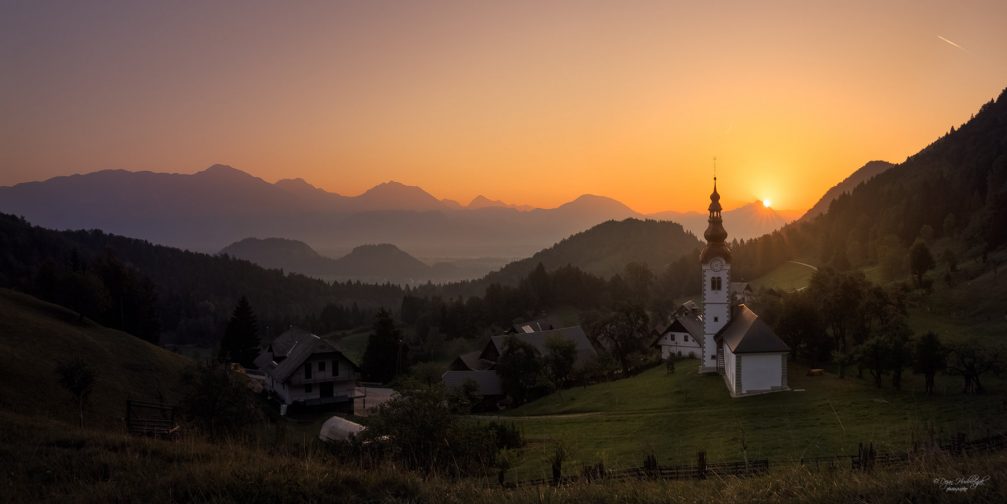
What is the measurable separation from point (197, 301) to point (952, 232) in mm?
168621

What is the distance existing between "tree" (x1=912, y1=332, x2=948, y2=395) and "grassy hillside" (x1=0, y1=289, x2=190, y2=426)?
4033 centimetres

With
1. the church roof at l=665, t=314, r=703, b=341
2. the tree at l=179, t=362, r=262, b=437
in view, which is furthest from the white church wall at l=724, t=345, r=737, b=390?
the tree at l=179, t=362, r=262, b=437

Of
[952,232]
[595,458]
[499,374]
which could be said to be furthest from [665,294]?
[595,458]

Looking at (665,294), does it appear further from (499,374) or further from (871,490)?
(871,490)

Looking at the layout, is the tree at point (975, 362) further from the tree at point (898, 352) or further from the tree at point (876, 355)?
the tree at point (876, 355)

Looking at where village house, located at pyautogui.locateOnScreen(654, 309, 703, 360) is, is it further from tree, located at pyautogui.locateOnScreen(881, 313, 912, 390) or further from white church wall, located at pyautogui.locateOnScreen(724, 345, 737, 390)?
tree, located at pyautogui.locateOnScreen(881, 313, 912, 390)

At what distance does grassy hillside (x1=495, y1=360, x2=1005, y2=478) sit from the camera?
22.2 meters

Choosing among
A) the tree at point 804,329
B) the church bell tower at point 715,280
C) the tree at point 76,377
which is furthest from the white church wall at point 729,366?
the tree at point 76,377

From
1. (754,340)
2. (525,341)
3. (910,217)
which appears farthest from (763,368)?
(910,217)

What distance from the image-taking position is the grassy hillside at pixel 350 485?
21.3ft

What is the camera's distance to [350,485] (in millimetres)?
7770

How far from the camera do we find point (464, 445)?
48.5 feet
